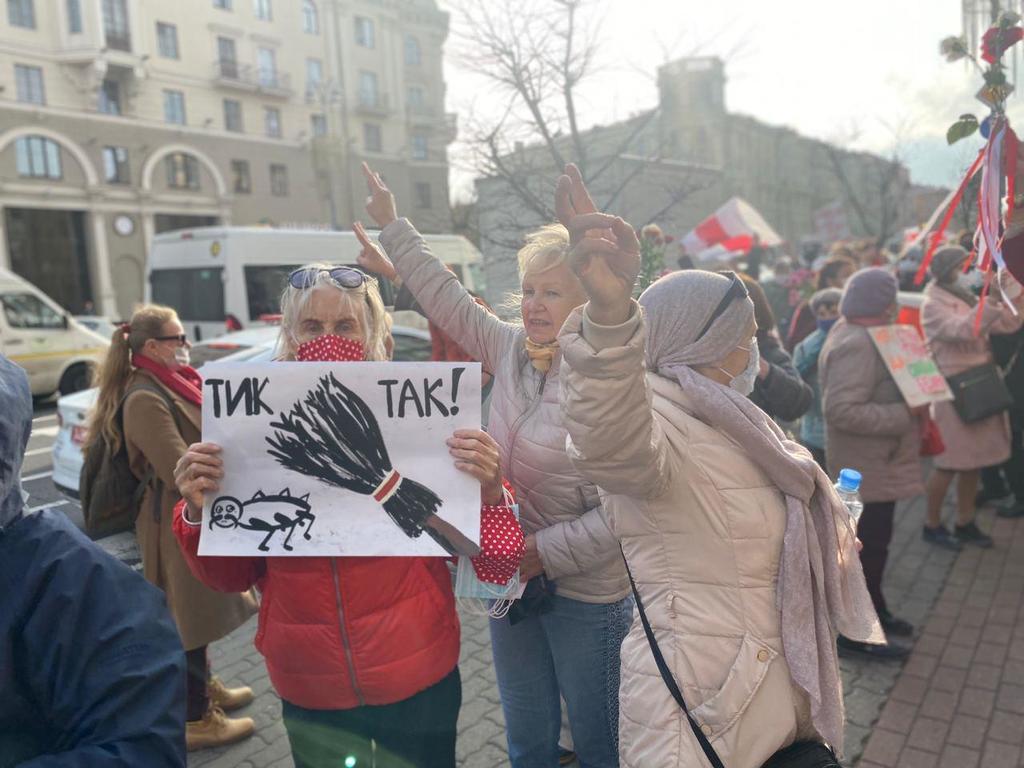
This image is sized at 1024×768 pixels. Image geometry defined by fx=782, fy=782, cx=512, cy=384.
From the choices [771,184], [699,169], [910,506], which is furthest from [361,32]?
[771,184]

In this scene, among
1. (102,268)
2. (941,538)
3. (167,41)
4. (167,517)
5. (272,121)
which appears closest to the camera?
(167,517)

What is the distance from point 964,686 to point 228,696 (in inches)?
139

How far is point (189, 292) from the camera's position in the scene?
13023mm

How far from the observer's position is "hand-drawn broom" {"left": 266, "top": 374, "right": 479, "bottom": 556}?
1.91 meters

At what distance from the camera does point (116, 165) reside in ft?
101

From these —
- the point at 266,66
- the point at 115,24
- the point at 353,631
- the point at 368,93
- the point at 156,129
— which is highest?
the point at 115,24

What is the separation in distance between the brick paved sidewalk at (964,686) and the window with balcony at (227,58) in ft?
Answer: 67.6

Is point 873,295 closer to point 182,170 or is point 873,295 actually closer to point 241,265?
point 241,265

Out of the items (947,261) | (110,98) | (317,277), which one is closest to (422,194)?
(947,261)

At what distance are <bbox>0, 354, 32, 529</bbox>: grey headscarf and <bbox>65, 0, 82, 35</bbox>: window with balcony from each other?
29.7m

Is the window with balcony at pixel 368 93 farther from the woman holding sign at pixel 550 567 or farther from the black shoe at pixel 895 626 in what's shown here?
the woman holding sign at pixel 550 567

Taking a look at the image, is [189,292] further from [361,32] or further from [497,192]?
[497,192]

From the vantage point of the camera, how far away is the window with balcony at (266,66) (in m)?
24.9

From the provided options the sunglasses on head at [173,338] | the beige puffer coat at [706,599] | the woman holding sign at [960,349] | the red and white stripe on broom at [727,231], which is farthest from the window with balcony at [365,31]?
the beige puffer coat at [706,599]
